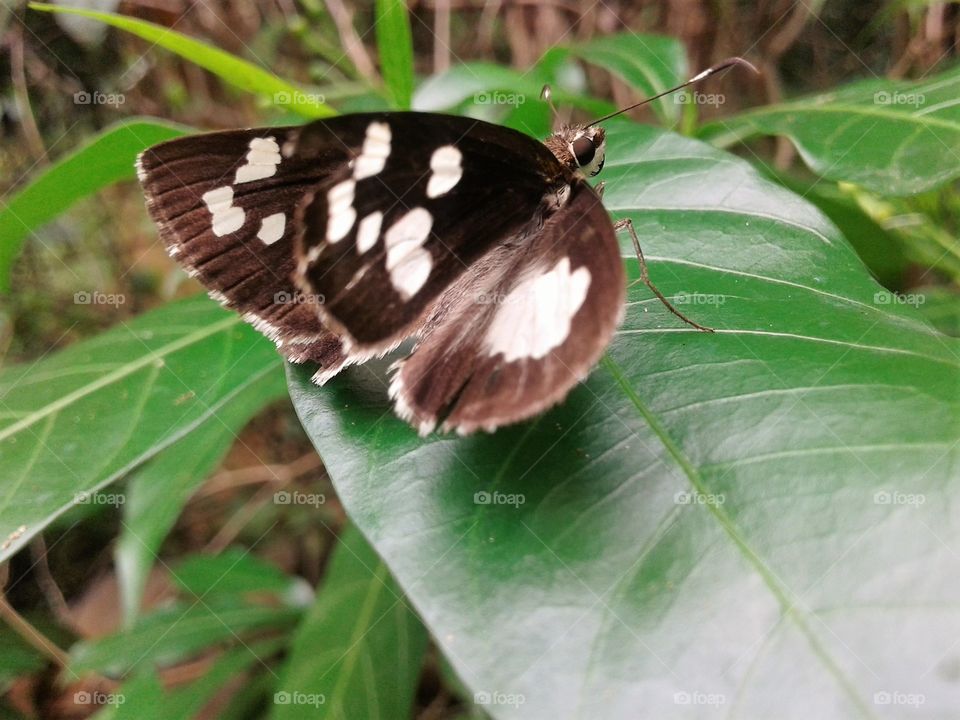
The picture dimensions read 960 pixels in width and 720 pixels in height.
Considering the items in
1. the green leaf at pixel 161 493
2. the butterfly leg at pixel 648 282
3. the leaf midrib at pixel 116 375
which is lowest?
the green leaf at pixel 161 493

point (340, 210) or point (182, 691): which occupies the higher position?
point (340, 210)

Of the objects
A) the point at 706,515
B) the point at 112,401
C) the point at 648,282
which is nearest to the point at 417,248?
the point at 648,282

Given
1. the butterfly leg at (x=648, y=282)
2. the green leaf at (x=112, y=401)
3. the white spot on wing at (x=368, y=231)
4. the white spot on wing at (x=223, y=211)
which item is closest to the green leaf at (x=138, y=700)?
the green leaf at (x=112, y=401)

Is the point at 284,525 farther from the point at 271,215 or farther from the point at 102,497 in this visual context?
the point at 271,215

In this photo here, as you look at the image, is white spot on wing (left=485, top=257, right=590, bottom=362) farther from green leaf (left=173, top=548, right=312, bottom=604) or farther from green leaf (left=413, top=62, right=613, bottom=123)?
green leaf (left=173, top=548, right=312, bottom=604)

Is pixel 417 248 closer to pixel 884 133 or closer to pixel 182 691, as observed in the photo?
pixel 884 133

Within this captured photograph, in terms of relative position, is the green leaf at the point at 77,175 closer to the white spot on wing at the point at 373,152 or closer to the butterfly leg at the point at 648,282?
the white spot on wing at the point at 373,152

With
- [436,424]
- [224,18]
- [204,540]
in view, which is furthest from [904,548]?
[224,18]
